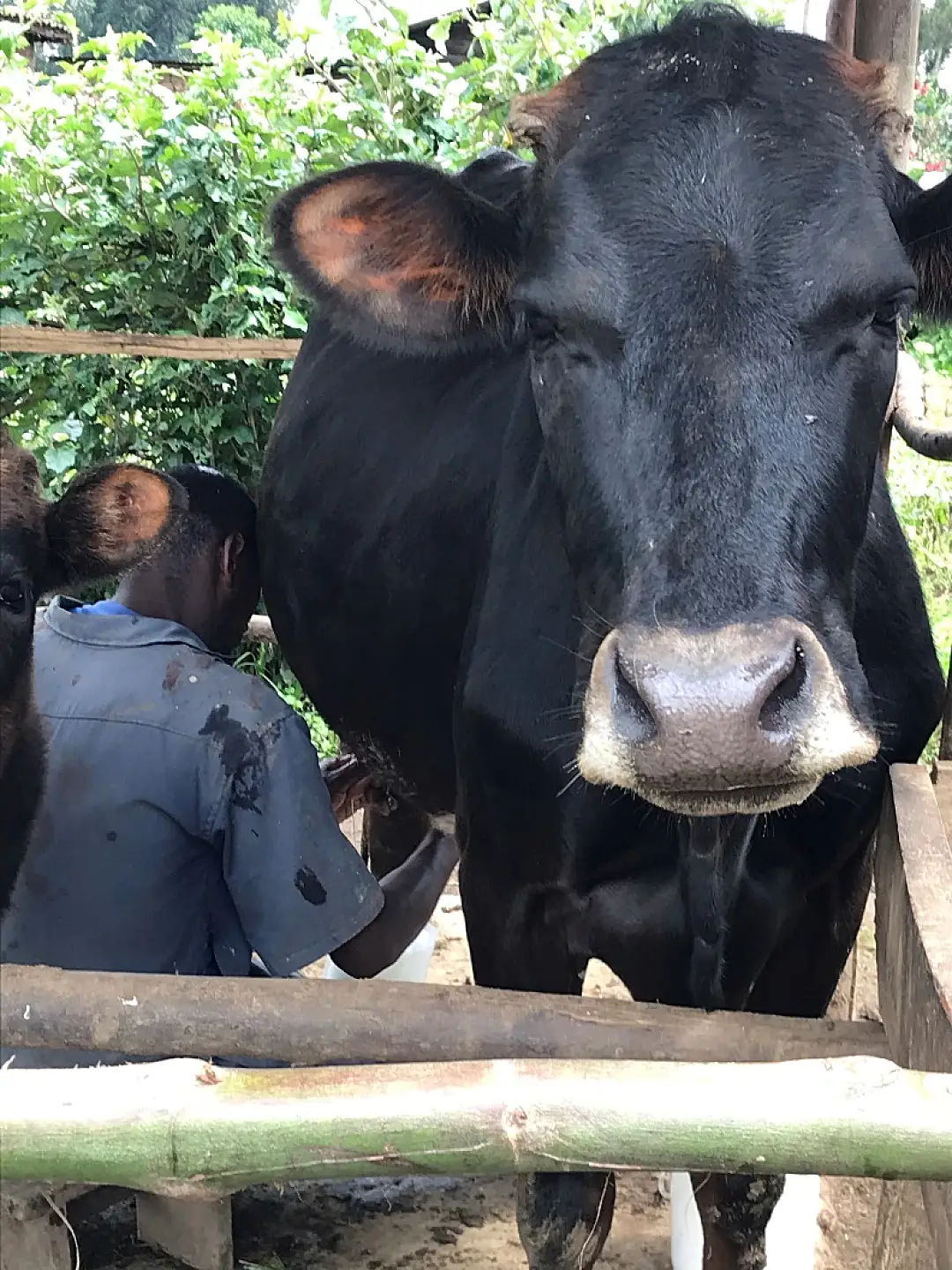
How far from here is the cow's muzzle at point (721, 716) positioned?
134 cm

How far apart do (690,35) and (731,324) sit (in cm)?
66

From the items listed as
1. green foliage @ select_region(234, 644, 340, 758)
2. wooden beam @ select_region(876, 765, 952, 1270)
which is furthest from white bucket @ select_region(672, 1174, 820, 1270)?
green foliage @ select_region(234, 644, 340, 758)

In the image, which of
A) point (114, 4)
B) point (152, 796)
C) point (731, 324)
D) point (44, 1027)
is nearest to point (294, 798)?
point (152, 796)

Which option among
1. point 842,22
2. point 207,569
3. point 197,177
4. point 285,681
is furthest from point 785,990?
point 197,177

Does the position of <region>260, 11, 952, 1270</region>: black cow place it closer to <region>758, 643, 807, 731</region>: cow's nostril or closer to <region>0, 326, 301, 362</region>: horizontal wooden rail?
<region>758, 643, 807, 731</region>: cow's nostril

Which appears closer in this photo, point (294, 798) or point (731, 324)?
point (731, 324)

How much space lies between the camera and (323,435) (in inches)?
136

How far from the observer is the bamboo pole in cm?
95

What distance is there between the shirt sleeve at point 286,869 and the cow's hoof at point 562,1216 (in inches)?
27.7

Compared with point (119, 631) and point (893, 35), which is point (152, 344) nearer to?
point (119, 631)

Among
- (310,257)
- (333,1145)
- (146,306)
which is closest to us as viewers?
(333,1145)

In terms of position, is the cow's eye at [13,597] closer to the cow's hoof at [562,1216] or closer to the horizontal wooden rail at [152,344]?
the cow's hoof at [562,1216]

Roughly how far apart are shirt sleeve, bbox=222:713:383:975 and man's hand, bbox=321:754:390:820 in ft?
3.83

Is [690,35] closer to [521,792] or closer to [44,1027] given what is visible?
[521,792]
